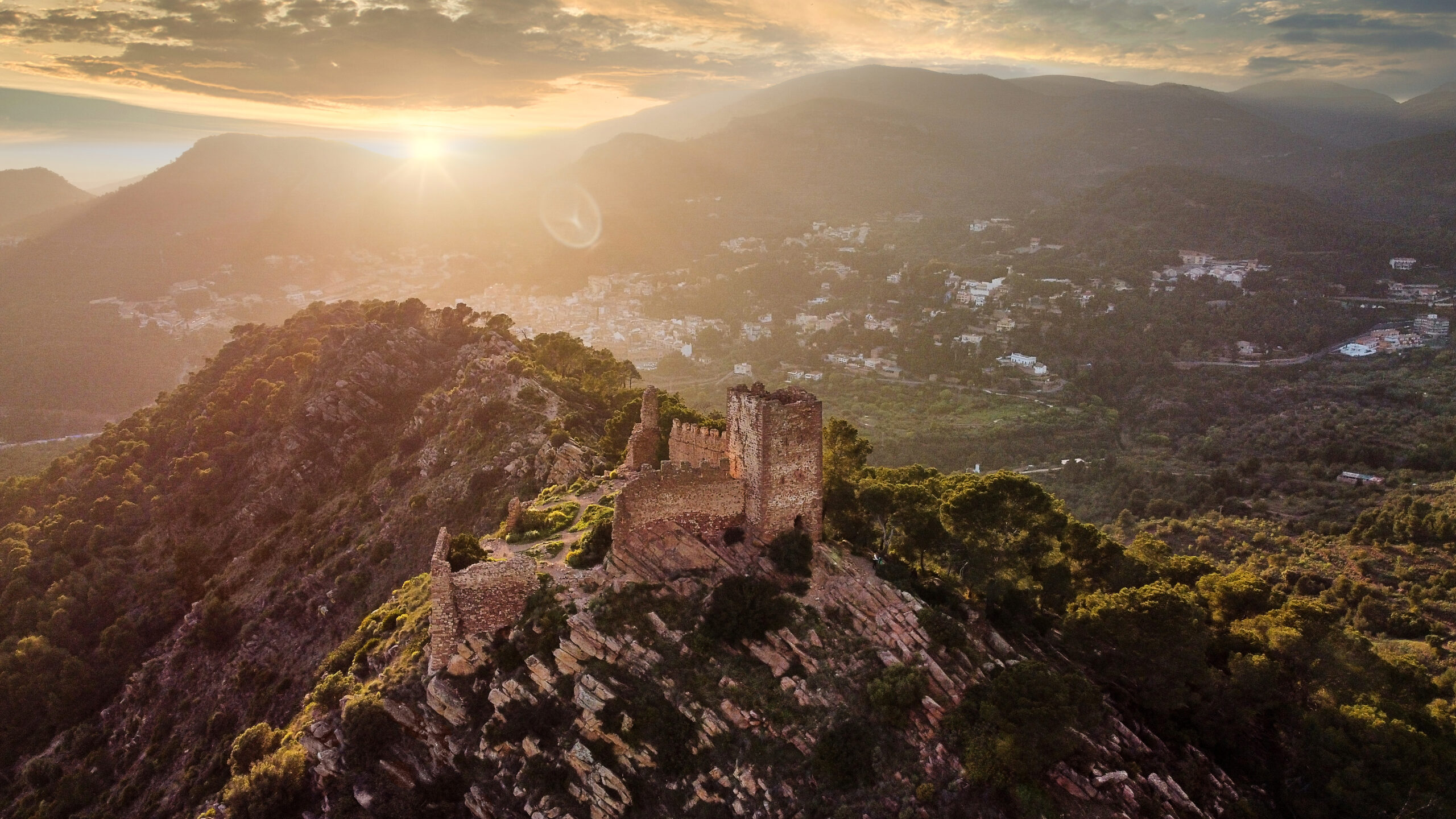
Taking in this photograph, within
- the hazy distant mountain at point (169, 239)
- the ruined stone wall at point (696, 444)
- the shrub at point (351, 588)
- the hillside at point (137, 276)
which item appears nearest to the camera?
the ruined stone wall at point (696, 444)

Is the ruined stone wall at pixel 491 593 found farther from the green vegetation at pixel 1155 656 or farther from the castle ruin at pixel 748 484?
the green vegetation at pixel 1155 656

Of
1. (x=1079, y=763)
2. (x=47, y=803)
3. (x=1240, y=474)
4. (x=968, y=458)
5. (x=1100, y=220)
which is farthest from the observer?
(x=1100, y=220)

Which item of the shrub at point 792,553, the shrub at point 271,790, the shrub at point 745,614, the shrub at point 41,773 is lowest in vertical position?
the shrub at point 41,773

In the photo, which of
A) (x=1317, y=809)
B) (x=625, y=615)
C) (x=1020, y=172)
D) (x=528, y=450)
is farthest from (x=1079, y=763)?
(x=1020, y=172)

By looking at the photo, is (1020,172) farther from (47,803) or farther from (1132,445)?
(47,803)

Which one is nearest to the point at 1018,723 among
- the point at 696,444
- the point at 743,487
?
the point at 743,487

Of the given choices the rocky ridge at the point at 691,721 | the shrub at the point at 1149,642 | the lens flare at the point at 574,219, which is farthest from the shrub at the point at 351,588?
the lens flare at the point at 574,219
